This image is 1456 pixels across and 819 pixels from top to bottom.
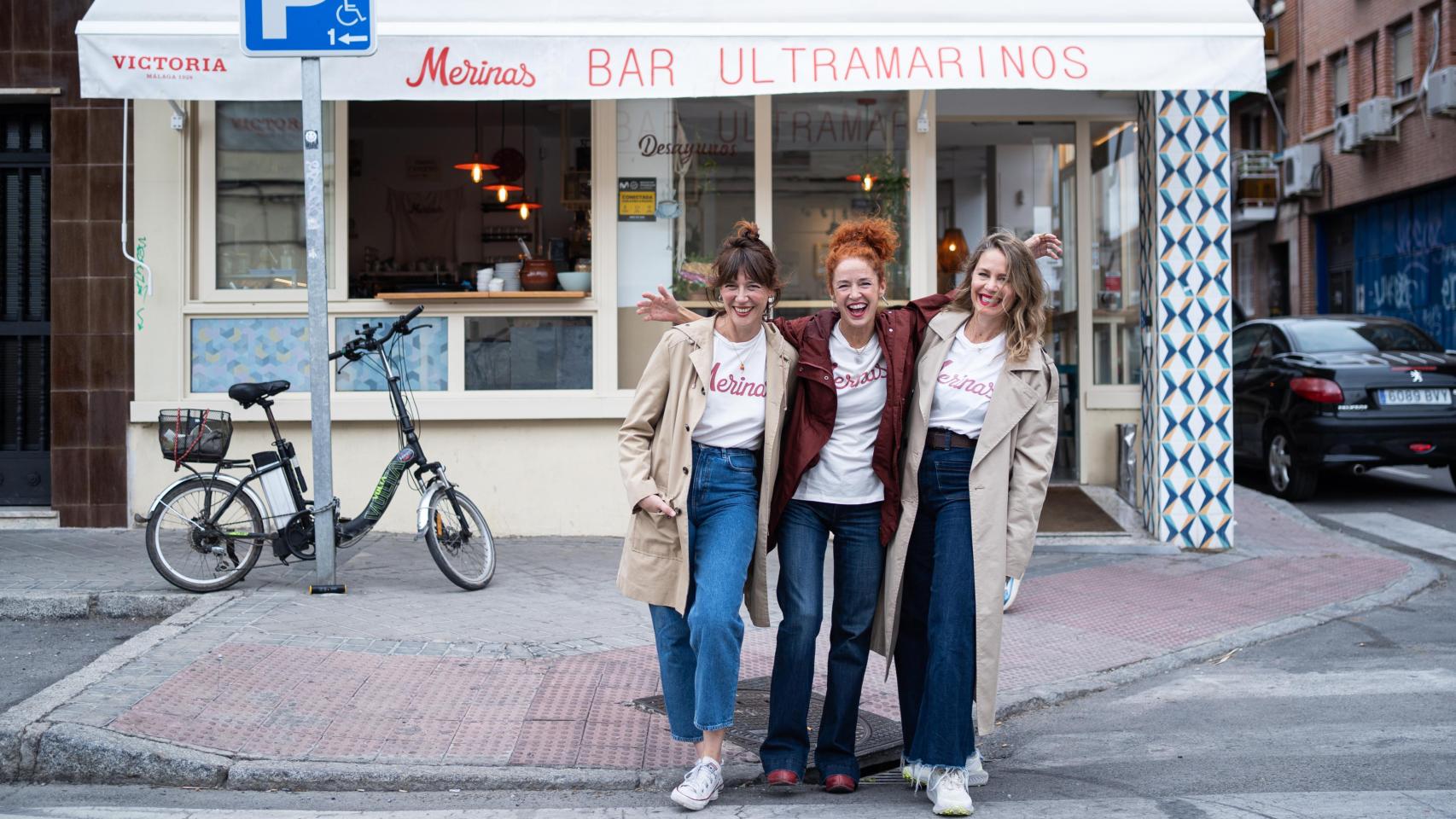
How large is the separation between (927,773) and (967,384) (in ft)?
4.20

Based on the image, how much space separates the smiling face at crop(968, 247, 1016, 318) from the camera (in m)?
4.34

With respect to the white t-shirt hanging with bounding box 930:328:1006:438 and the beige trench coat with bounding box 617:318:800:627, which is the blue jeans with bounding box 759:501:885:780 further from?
the white t-shirt hanging with bounding box 930:328:1006:438

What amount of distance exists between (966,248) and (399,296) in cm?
662

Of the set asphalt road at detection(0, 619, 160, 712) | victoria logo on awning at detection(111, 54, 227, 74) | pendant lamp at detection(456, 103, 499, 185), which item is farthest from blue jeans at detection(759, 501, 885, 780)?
pendant lamp at detection(456, 103, 499, 185)

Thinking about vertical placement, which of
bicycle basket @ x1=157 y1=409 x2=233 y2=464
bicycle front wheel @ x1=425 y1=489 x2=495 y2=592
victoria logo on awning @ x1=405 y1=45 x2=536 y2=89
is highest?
victoria logo on awning @ x1=405 y1=45 x2=536 y2=89

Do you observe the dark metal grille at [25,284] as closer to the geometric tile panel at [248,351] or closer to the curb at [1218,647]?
the geometric tile panel at [248,351]

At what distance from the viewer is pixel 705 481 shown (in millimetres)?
4418

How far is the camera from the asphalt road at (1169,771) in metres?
4.32

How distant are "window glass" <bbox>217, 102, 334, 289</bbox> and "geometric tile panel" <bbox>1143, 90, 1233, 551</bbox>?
5586 mm

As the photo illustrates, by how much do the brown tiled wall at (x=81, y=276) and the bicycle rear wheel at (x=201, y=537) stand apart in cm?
237

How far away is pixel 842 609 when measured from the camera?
450 cm

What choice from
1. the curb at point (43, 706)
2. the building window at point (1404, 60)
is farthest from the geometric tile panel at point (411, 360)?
the building window at point (1404, 60)

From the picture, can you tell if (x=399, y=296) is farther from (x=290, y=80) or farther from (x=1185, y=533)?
(x=1185, y=533)

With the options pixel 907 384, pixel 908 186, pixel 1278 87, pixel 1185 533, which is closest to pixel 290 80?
pixel 908 186
